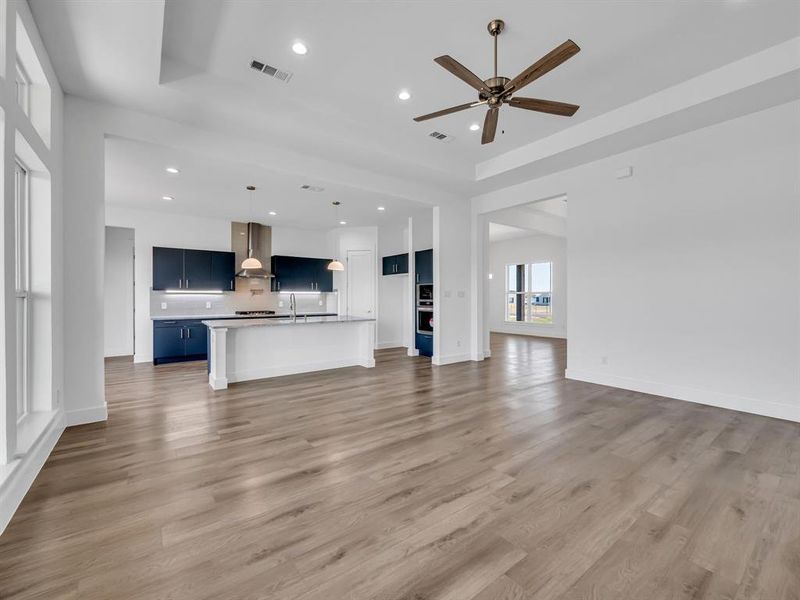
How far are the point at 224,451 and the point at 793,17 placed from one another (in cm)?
568

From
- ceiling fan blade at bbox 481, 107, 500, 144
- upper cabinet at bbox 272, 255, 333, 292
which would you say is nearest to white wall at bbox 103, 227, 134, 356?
upper cabinet at bbox 272, 255, 333, 292

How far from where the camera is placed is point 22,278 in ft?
9.38

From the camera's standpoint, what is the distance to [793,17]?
2867 mm

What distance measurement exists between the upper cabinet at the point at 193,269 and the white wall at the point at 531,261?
6.39 metres

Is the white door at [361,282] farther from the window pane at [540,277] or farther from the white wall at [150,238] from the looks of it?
the window pane at [540,277]

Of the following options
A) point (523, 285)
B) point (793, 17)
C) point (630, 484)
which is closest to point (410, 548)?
point (630, 484)

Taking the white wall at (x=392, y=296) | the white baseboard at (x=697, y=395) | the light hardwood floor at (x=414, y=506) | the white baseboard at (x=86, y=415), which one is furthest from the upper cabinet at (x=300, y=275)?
the white baseboard at (x=697, y=395)

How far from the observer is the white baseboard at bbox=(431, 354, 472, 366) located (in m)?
6.55

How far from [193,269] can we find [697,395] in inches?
336

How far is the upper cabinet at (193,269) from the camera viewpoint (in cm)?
712

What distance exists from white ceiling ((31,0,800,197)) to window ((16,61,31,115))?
0.87 feet

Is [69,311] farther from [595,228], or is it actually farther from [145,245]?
[595,228]

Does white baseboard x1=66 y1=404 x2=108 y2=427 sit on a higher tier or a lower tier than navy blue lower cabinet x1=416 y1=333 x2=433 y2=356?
lower

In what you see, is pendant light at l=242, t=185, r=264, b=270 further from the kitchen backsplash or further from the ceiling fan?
the ceiling fan
